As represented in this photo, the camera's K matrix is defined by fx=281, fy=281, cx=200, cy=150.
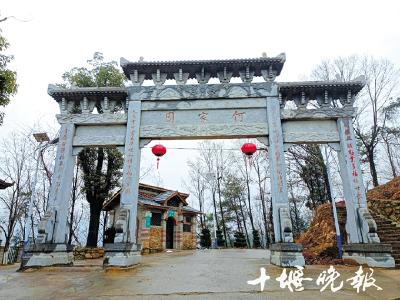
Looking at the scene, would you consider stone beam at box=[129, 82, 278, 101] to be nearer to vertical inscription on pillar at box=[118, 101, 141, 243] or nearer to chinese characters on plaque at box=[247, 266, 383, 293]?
vertical inscription on pillar at box=[118, 101, 141, 243]

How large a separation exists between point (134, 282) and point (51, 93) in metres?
6.97

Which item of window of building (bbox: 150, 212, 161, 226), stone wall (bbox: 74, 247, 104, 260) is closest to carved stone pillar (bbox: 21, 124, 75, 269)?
stone wall (bbox: 74, 247, 104, 260)

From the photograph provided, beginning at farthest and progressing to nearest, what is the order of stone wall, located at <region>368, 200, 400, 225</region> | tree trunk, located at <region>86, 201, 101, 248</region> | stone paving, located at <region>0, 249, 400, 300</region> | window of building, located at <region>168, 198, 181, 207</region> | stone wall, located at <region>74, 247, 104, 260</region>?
1. window of building, located at <region>168, 198, 181, 207</region>
2. tree trunk, located at <region>86, 201, 101, 248</region>
3. stone wall, located at <region>74, 247, 104, 260</region>
4. stone wall, located at <region>368, 200, 400, 225</region>
5. stone paving, located at <region>0, 249, 400, 300</region>

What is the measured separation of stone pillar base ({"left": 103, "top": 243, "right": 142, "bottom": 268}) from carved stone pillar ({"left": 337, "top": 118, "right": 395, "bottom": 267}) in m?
6.01

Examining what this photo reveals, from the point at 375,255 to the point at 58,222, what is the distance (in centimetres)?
875

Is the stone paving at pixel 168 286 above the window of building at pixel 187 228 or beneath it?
beneath

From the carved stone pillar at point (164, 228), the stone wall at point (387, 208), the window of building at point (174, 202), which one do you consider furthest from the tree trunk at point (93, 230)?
the stone wall at point (387, 208)

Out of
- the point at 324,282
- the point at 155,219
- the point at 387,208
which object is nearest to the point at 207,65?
the point at 324,282

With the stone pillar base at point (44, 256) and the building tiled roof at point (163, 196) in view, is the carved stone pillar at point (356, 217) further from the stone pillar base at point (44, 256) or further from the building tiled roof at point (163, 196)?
the building tiled roof at point (163, 196)

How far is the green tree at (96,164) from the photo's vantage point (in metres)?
15.2

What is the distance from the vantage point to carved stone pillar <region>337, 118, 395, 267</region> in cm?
717

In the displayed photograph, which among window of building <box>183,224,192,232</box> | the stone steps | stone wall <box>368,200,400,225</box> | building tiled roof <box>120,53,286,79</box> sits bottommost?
the stone steps

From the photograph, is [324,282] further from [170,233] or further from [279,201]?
[170,233]

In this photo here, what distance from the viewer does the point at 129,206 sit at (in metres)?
8.09
